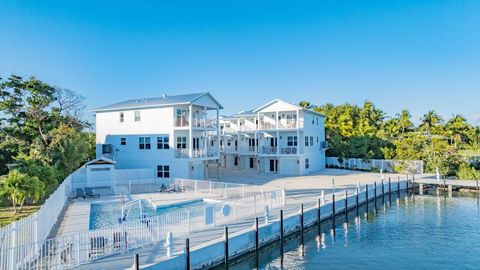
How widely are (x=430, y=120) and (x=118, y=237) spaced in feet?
192

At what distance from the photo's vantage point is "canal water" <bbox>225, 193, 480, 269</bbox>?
14.6 meters

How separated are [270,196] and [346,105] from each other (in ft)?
150

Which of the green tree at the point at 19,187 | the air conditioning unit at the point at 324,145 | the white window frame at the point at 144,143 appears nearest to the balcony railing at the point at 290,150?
the air conditioning unit at the point at 324,145

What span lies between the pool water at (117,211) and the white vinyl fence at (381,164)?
2573 cm

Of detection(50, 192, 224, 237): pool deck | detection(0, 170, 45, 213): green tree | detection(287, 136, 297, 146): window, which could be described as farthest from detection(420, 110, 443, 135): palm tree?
detection(0, 170, 45, 213): green tree

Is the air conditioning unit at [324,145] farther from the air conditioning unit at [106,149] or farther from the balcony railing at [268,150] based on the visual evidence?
the air conditioning unit at [106,149]

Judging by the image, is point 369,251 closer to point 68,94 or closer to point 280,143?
point 280,143

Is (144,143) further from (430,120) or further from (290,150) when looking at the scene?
(430,120)

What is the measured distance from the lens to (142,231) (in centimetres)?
1302

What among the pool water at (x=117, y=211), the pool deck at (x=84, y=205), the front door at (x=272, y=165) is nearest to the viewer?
the pool deck at (x=84, y=205)

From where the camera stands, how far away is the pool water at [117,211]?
1895 cm

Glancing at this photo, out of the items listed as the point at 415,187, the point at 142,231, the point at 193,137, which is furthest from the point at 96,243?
the point at 415,187

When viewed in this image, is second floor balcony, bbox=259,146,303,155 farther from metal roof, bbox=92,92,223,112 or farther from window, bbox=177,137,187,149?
window, bbox=177,137,187,149

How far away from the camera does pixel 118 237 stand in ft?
40.3
